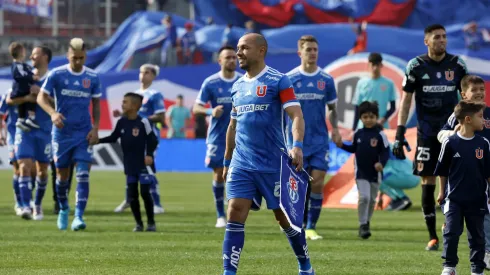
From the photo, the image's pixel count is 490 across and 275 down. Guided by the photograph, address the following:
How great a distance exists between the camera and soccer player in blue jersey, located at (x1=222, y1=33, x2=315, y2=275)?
9328 mm

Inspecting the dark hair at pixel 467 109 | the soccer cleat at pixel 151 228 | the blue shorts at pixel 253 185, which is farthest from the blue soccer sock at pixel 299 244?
the soccer cleat at pixel 151 228

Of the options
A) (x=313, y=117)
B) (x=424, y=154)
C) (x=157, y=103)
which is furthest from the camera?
(x=157, y=103)

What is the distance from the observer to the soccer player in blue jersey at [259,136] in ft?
30.6

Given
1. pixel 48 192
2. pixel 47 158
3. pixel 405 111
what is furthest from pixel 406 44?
pixel 405 111

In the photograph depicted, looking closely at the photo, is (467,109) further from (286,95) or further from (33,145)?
(33,145)

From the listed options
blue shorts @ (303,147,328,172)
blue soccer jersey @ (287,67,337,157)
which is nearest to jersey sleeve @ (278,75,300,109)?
blue soccer jersey @ (287,67,337,157)

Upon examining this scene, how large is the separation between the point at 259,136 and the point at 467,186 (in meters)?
1.87

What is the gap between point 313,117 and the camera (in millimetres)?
13914

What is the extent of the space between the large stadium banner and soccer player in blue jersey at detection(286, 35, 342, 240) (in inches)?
1364

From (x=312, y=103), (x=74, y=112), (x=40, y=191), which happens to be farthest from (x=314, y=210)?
(x=40, y=191)

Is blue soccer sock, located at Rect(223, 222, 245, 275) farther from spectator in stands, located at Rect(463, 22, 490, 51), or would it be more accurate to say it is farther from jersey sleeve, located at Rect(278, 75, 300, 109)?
spectator in stands, located at Rect(463, 22, 490, 51)

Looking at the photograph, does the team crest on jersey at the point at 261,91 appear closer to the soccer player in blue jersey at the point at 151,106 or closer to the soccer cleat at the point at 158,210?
the soccer player in blue jersey at the point at 151,106

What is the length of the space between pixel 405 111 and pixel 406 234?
2679mm

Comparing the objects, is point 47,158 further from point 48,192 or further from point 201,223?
point 48,192
